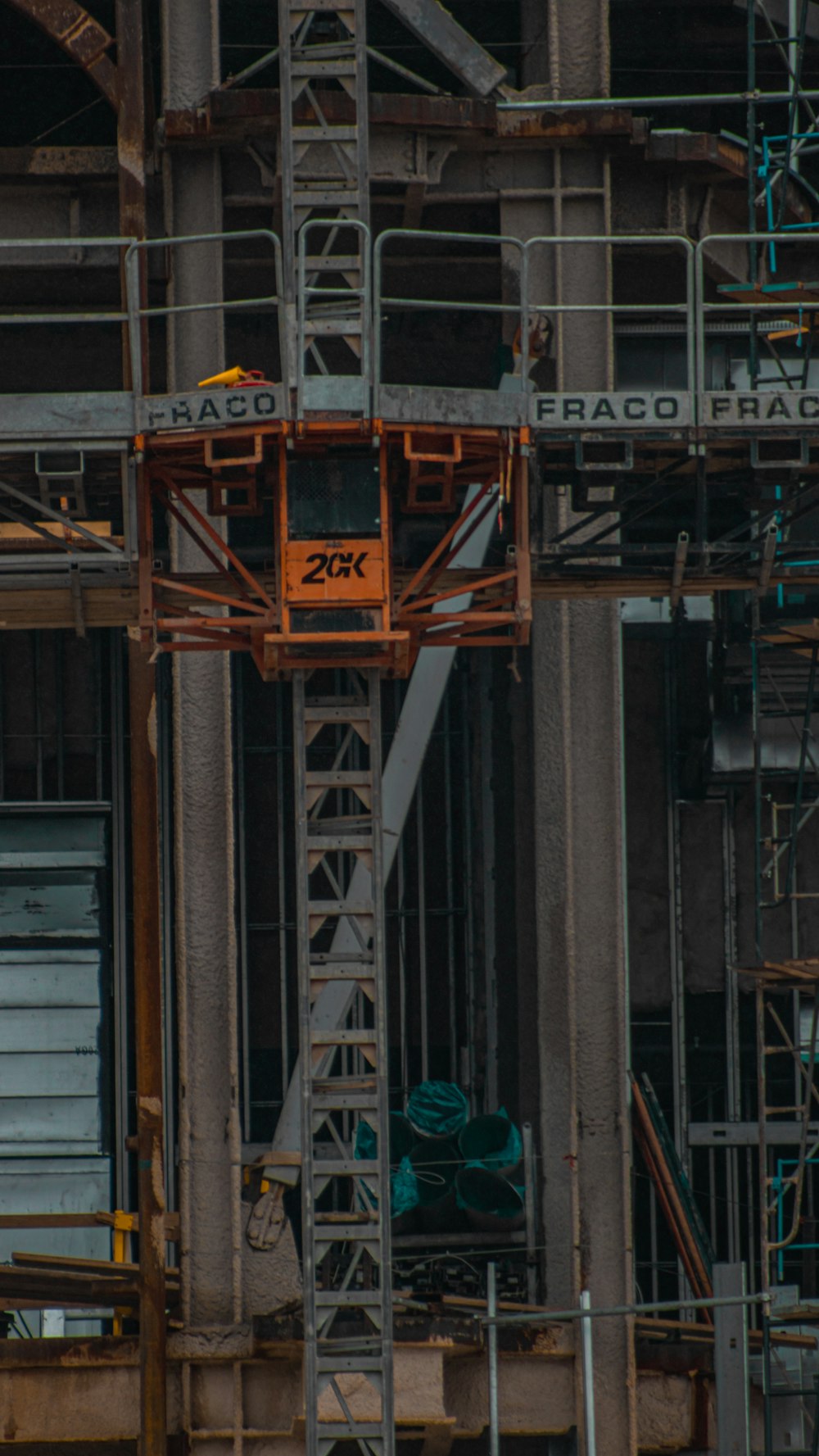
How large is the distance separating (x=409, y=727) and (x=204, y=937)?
3700 millimetres

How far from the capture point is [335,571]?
12.9 m

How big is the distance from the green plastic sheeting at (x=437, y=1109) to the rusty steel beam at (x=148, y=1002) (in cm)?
341

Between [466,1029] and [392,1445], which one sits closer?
[392,1445]

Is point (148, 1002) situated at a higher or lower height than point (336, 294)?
lower

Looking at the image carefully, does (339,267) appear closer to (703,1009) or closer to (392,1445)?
(392,1445)

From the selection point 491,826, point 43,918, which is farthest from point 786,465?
point 43,918

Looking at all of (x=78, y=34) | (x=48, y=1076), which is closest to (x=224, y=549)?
(x=78, y=34)

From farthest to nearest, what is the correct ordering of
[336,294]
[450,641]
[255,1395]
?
[255,1395]
[450,641]
[336,294]

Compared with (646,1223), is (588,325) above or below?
above

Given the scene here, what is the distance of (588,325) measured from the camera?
15734 mm

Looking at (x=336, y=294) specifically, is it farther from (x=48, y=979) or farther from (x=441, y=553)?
(x=48, y=979)

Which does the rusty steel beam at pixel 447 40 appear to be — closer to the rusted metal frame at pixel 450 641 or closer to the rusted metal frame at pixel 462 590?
the rusted metal frame at pixel 462 590

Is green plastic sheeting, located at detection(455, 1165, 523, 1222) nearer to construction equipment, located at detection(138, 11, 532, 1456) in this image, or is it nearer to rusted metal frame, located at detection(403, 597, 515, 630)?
construction equipment, located at detection(138, 11, 532, 1456)

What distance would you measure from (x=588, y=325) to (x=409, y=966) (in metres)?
7.54
